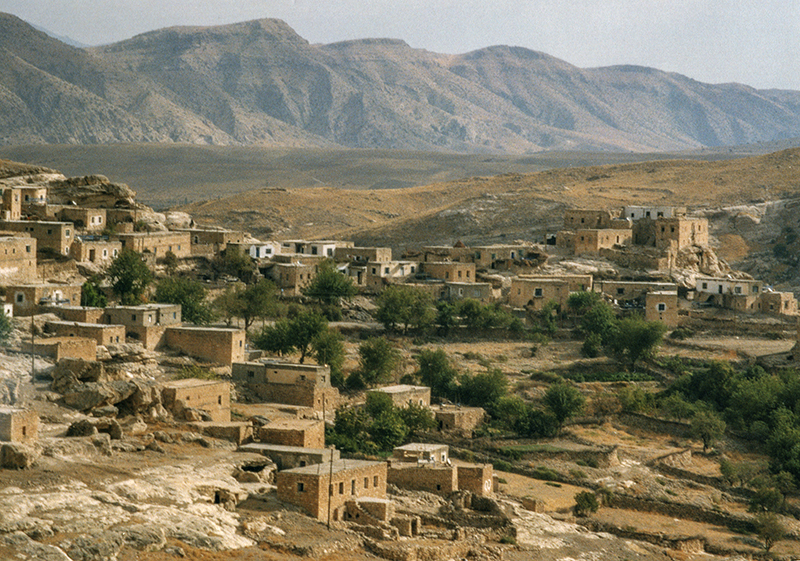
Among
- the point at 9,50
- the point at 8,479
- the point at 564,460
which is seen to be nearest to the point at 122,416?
the point at 8,479

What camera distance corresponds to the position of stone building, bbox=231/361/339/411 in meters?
44.6

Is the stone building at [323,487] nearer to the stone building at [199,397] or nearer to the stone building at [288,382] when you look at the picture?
the stone building at [199,397]

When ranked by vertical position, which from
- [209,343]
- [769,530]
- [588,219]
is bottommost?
[769,530]

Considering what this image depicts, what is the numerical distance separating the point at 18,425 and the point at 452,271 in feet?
118

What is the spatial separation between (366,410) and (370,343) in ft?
24.2

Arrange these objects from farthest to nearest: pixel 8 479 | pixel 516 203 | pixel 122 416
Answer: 1. pixel 516 203
2. pixel 122 416
3. pixel 8 479

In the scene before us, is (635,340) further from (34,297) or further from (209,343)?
(34,297)

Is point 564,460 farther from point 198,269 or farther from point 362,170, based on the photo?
point 362,170

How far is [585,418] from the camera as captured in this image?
1980 inches

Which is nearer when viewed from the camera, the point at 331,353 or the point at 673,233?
the point at 331,353

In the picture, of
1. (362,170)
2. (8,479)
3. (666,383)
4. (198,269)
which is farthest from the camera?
(362,170)

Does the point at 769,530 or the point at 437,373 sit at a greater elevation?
the point at 437,373

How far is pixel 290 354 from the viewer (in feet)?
168

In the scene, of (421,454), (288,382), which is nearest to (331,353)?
(288,382)
